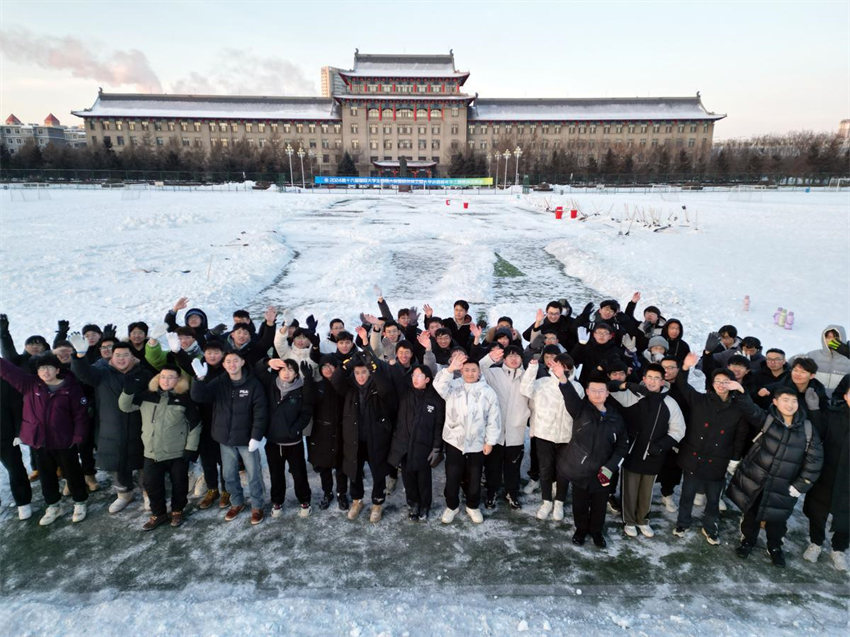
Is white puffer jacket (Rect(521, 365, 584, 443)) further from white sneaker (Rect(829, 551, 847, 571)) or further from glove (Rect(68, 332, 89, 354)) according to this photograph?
glove (Rect(68, 332, 89, 354))

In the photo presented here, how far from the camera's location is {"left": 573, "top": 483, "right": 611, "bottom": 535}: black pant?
4.22m

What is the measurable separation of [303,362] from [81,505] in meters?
2.70

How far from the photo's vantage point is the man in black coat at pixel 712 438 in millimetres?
4055

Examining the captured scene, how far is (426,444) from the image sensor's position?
14.7 feet

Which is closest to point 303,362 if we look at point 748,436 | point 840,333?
point 748,436

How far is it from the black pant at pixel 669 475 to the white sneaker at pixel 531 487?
4.34 ft

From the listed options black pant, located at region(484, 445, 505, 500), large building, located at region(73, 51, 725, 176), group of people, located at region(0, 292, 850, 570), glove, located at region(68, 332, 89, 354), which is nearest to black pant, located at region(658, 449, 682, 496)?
group of people, located at region(0, 292, 850, 570)

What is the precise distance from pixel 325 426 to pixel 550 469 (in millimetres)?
2382

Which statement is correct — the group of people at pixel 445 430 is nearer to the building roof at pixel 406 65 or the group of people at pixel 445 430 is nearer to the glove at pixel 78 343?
the glove at pixel 78 343

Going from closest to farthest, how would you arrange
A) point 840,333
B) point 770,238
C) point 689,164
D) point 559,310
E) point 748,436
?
point 748,436 < point 840,333 < point 559,310 < point 770,238 < point 689,164

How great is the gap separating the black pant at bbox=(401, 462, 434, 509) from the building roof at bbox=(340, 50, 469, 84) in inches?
3503

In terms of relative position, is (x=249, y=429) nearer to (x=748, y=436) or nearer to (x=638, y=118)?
(x=748, y=436)

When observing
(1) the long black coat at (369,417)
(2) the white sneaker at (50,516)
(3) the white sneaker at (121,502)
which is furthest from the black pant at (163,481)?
(1) the long black coat at (369,417)

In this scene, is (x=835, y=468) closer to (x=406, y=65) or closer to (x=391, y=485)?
(x=391, y=485)
